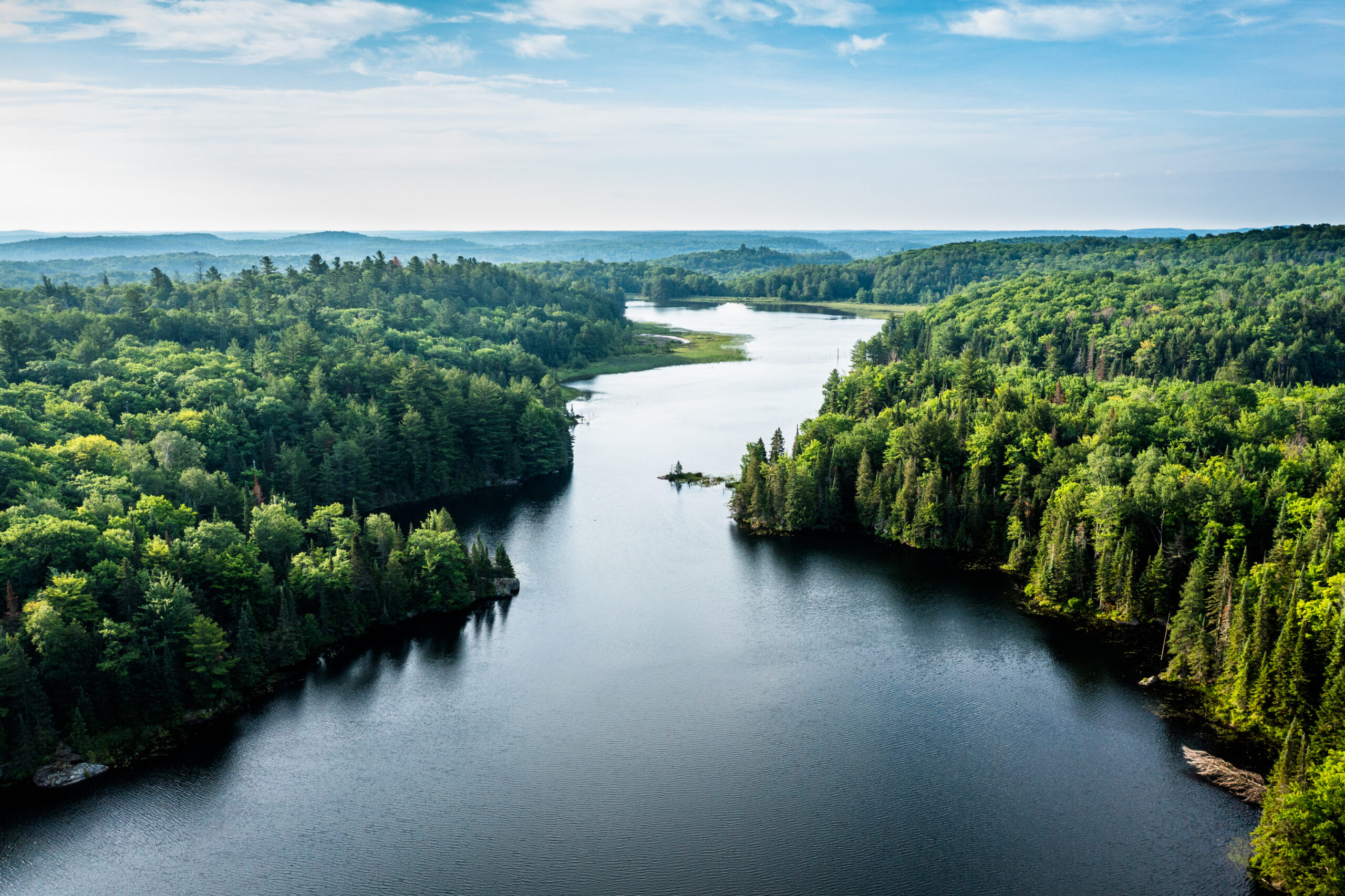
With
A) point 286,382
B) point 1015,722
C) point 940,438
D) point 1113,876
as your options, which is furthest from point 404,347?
point 1113,876

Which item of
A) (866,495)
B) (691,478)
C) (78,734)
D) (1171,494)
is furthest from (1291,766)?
(691,478)

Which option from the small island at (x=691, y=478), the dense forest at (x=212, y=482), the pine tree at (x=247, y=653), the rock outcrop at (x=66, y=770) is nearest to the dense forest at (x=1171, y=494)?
the small island at (x=691, y=478)

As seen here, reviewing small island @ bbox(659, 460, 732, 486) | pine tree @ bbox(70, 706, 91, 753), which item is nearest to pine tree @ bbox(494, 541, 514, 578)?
pine tree @ bbox(70, 706, 91, 753)

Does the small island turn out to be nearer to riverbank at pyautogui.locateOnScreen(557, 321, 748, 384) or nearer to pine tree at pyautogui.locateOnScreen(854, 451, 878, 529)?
pine tree at pyautogui.locateOnScreen(854, 451, 878, 529)

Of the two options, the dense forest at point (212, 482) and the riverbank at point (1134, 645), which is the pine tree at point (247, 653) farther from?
the riverbank at point (1134, 645)

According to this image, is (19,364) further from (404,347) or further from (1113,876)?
(1113,876)
